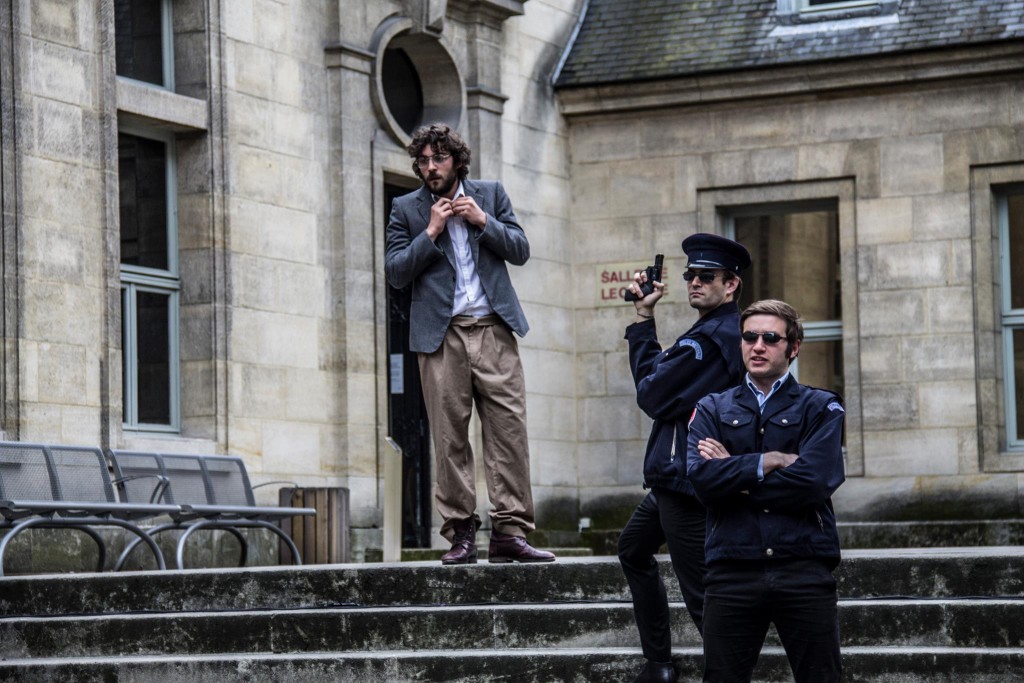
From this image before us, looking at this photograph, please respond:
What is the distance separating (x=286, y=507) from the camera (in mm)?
13680

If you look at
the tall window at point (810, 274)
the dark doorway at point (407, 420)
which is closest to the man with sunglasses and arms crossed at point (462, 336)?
the dark doorway at point (407, 420)

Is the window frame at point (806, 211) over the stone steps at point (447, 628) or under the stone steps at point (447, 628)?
over

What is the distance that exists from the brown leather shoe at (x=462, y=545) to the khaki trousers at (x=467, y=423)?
0.13ft

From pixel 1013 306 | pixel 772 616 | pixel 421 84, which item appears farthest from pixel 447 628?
pixel 1013 306

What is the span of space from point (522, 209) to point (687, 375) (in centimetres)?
1003

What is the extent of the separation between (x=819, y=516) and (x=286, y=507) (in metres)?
7.95

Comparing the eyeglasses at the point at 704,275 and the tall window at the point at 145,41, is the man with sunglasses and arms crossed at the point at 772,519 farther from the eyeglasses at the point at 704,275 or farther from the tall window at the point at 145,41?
the tall window at the point at 145,41

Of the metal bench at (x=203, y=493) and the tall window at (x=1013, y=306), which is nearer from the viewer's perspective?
the metal bench at (x=203, y=493)

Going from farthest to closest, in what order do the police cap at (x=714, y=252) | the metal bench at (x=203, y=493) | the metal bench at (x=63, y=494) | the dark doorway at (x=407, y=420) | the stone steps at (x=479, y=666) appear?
the dark doorway at (x=407, y=420), the metal bench at (x=203, y=493), the metal bench at (x=63, y=494), the stone steps at (x=479, y=666), the police cap at (x=714, y=252)

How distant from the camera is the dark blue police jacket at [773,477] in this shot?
6.04 meters

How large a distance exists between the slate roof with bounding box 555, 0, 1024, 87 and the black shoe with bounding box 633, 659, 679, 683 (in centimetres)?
960

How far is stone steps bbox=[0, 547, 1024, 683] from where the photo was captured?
793 centimetres

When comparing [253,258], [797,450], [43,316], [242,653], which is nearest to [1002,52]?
[253,258]

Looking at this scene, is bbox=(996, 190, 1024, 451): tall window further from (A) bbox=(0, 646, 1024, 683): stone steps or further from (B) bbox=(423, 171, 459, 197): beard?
(A) bbox=(0, 646, 1024, 683): stone steps
